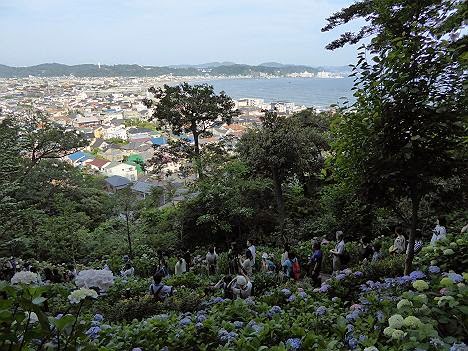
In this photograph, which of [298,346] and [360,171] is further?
[360,171]

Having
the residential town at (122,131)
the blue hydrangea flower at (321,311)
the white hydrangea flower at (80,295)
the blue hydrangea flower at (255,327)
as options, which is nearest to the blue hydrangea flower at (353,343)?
the blue hydrangea flower at (255,327)

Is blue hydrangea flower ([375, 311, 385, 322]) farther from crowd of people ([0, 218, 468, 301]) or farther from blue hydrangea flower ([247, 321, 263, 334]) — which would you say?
crowd of people ([0, 218, 468, 301])

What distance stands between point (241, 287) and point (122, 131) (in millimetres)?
90815

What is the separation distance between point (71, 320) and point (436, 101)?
367 centimetres

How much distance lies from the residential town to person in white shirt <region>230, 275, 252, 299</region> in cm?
779

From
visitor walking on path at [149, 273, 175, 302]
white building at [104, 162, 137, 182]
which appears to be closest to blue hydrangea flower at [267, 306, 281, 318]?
visitor walking on path at [149, 273, 175, 302]

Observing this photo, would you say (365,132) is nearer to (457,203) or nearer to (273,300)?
(457,203)

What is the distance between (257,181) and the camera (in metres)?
13.4

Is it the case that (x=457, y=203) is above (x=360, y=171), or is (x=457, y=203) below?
below

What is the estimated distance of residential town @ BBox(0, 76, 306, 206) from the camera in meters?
20.8

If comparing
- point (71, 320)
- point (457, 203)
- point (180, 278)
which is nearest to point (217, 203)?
point (180, 278)

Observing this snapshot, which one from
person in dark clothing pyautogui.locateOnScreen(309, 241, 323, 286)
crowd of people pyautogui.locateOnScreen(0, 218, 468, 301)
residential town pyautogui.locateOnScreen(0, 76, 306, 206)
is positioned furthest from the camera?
residential town pyautogui.locateOnScreen(0, 76, 306, 206)

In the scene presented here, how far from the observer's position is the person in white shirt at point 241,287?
5.96m

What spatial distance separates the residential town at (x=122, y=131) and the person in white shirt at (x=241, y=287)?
25.5 feet
